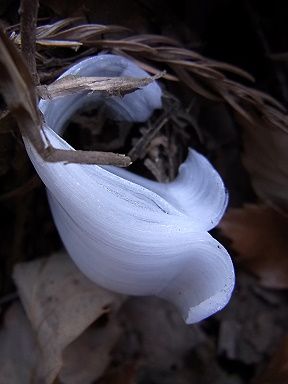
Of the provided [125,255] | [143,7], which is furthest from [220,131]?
[125,255]

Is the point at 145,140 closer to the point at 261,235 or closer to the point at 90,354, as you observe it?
the point at 261,235

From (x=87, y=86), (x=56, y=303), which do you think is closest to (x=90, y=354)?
(x=56, y=303)

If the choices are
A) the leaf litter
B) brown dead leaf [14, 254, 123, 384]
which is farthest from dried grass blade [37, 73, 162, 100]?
brown dead leaf [14, 254, 123, 384]

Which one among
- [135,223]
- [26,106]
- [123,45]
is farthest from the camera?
[123,45]

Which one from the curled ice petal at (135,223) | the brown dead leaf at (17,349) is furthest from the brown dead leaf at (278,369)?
the brown dead leaf at (17,349)

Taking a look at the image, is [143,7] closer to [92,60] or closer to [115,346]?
[92,60]
